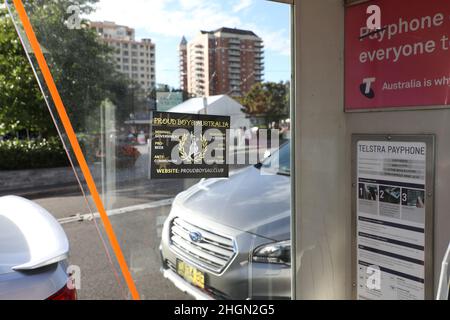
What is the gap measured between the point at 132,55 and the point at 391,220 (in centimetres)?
124

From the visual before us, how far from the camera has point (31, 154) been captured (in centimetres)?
952

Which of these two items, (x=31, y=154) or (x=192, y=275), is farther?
(x=31, y=154)

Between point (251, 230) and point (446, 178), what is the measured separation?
42.5 inches

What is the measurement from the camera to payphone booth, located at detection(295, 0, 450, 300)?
148 cm

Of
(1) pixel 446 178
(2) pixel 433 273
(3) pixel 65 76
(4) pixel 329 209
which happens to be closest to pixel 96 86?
(3) pixel 65 76

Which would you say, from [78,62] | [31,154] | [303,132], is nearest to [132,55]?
[78,62]

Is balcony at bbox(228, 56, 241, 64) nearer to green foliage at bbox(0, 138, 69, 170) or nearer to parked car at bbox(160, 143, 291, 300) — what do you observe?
parked car at bbox(160, 143, 291, 300)

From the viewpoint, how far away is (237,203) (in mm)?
2174

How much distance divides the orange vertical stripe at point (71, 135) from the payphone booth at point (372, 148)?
0.80 m

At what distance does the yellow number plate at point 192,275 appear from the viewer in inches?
78.6

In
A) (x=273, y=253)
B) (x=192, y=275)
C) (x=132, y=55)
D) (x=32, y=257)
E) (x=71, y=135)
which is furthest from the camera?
(x=273, y=253)

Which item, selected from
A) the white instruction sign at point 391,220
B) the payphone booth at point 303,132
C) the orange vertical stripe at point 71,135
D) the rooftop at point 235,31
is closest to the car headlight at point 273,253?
the payphone booth at point 303,132

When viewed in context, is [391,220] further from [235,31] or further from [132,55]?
[132,55]

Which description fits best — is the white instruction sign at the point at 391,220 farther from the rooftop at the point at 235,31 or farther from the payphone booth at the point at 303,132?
the rooftop at the point at 235,31
